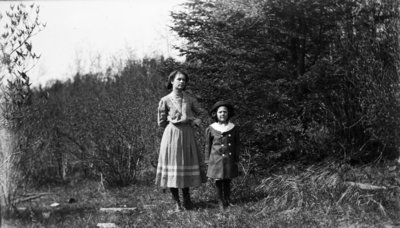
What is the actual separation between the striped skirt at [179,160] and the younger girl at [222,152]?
8.6 inches

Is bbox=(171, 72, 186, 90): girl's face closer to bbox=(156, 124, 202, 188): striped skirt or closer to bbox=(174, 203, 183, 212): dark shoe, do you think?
bbox=(156, 124, 202, 188): striped skirt

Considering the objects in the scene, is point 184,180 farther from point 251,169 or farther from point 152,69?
point 152,69

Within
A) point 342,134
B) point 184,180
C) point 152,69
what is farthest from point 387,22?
point 152,69

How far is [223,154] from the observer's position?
511cm

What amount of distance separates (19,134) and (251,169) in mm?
3324

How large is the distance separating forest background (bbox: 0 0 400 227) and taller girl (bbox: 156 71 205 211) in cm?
87

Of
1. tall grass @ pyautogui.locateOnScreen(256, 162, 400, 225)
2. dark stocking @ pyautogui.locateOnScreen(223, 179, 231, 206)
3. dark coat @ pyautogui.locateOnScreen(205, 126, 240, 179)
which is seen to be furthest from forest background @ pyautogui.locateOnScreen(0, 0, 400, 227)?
dark coat @ pyautogui.locateOnScreen(205, 126, 240, 179)

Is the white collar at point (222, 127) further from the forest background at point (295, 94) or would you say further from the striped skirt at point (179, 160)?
the forest background at point (295, 94)

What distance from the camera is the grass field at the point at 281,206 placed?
170 inches

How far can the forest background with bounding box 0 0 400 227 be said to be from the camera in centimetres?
493

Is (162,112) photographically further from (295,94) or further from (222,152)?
(295,94)

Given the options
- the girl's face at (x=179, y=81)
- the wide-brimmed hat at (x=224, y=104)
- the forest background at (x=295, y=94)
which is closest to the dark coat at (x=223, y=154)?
the wide-brimmed hat at (x=224, y=104)

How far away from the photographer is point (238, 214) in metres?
4.75

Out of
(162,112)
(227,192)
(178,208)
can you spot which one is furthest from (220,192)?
(162,112)
